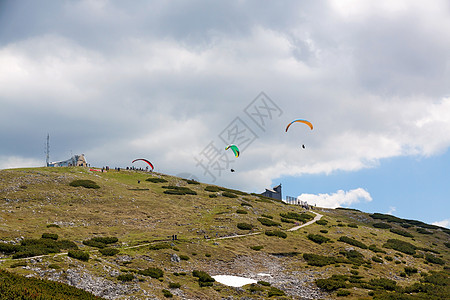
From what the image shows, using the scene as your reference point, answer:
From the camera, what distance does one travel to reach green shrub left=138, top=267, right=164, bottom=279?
34.4 meters

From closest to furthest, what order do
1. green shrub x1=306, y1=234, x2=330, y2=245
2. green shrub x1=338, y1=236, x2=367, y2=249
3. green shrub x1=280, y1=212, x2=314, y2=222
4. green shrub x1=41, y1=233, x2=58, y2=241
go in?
green shrub x1=41, y1=233, x2=58, y2=241 → green shrub x1=306, y1=234, x2=330, y2=245 → green shrub x1=338, y1=236, x2=367, y2=249 → green shrub x1=280, y1=212, x2=314, y2=222

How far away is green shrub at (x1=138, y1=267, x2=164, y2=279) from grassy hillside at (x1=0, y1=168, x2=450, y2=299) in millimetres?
107

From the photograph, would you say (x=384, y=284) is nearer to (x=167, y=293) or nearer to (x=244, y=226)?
(x=244, y=226)

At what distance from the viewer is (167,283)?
→ 111ft

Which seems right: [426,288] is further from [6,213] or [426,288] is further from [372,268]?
[6,213]

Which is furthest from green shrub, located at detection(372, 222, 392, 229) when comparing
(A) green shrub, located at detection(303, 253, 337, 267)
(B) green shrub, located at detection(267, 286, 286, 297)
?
(B) green shrub, located at detection(267, 286, 286, 297)

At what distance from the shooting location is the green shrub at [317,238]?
2369 inches

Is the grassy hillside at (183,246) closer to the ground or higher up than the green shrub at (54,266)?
higher up

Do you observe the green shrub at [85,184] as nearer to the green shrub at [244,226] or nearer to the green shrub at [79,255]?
the green shrub at [244,226]

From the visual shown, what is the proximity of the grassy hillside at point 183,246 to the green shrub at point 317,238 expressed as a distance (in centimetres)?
19

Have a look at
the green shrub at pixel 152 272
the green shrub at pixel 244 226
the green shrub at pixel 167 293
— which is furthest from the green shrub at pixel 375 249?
the green shrub at pixel 167 293

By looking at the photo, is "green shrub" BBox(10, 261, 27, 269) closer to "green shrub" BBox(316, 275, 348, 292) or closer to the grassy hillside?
the grassy hillside

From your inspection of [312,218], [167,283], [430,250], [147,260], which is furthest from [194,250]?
[430,250]

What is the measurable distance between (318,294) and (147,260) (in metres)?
18.3
